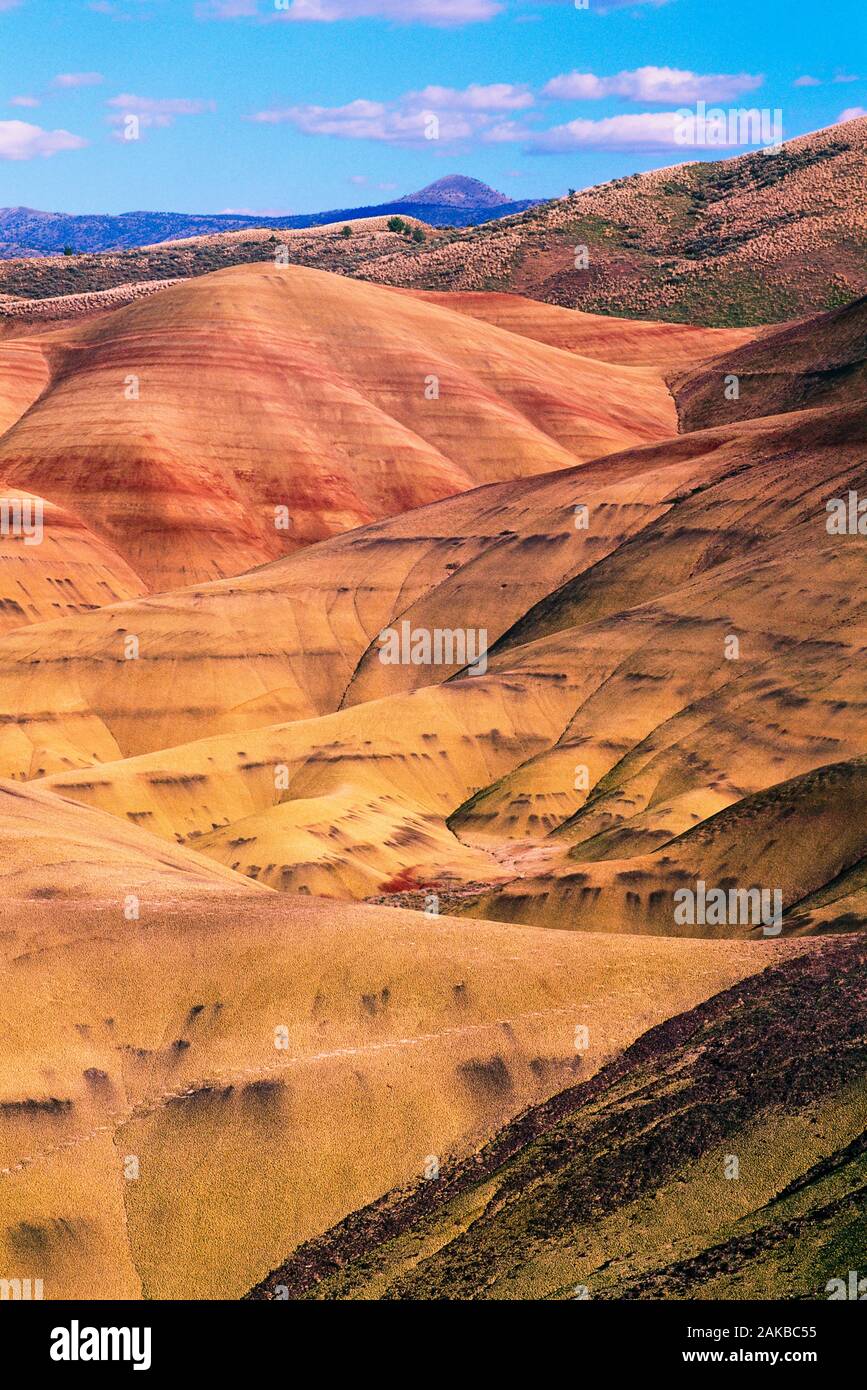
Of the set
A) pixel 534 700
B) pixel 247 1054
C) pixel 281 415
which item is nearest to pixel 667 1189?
pixel 247 1054

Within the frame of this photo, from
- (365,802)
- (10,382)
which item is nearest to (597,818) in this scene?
(365,802)

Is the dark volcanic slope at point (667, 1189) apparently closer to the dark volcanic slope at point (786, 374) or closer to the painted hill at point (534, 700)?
the painted hill at point (534, 700)

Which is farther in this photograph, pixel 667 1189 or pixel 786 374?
pixel 786 374

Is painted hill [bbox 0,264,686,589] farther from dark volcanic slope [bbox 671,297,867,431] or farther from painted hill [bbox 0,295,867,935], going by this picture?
painted hill [bbox 0,295,867,935]

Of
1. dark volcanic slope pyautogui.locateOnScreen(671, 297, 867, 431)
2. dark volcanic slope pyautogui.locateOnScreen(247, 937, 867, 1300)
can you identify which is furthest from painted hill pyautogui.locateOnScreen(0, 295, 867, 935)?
dark volcanic slope pyautogui.locateOnScreen(671, 297, 867, 431)

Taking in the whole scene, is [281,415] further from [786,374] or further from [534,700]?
[534,700]

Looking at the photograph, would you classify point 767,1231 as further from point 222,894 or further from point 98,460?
point 98,460
